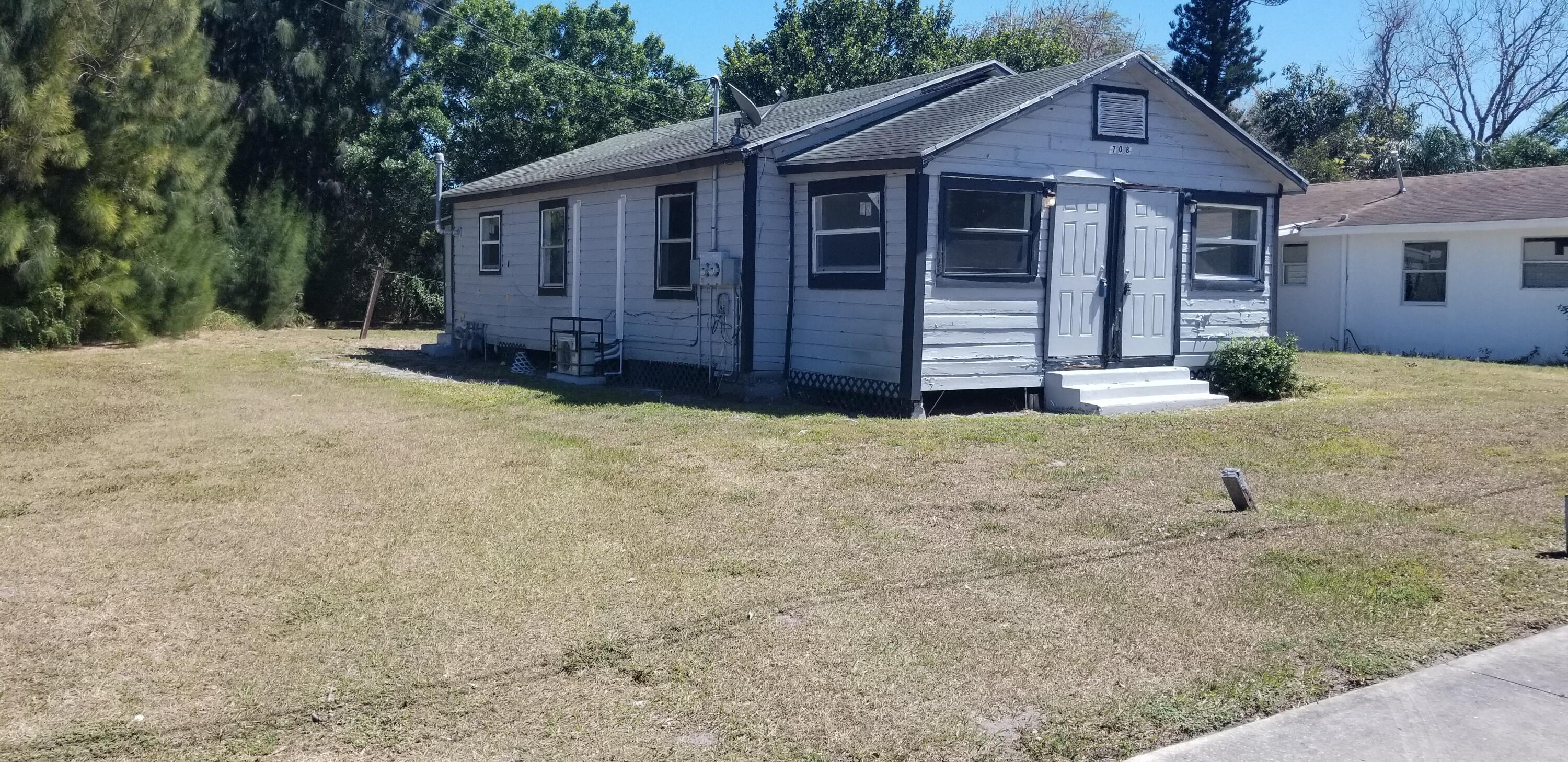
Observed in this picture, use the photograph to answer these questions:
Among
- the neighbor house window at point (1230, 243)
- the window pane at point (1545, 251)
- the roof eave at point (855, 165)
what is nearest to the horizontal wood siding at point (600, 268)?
the roof eave at point (855, 165)

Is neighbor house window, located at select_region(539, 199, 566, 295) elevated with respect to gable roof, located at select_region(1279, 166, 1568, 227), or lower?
lower

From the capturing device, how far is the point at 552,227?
1667 centimetres

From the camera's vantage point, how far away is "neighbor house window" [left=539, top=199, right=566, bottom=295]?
16.3m

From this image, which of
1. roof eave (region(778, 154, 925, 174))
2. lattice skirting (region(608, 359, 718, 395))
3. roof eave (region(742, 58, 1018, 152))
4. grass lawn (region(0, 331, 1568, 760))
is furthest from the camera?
lattice skirting (region(608, 359, 718, 395))

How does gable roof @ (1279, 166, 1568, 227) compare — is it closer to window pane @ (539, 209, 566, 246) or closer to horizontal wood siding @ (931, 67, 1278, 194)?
horizontal wood siding @ (931, 67, 1278, 194)

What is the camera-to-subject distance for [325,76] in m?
27.5

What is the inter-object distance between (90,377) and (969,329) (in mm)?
10696

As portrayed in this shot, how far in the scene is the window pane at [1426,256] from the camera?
65.0ft

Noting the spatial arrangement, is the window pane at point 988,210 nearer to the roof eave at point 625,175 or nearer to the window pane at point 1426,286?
the roof eave at point 625,175

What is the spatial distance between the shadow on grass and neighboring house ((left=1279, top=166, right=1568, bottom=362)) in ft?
41.5

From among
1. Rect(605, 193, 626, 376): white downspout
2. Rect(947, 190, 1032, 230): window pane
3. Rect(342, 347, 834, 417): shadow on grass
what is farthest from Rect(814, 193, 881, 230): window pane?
Rect(605, 193, 626, 376): white downspout

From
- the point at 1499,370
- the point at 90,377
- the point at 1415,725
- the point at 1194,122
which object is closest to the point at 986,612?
the point at 1415,725

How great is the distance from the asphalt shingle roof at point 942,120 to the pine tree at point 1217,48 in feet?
80.6

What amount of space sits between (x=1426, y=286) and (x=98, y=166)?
833 inches
